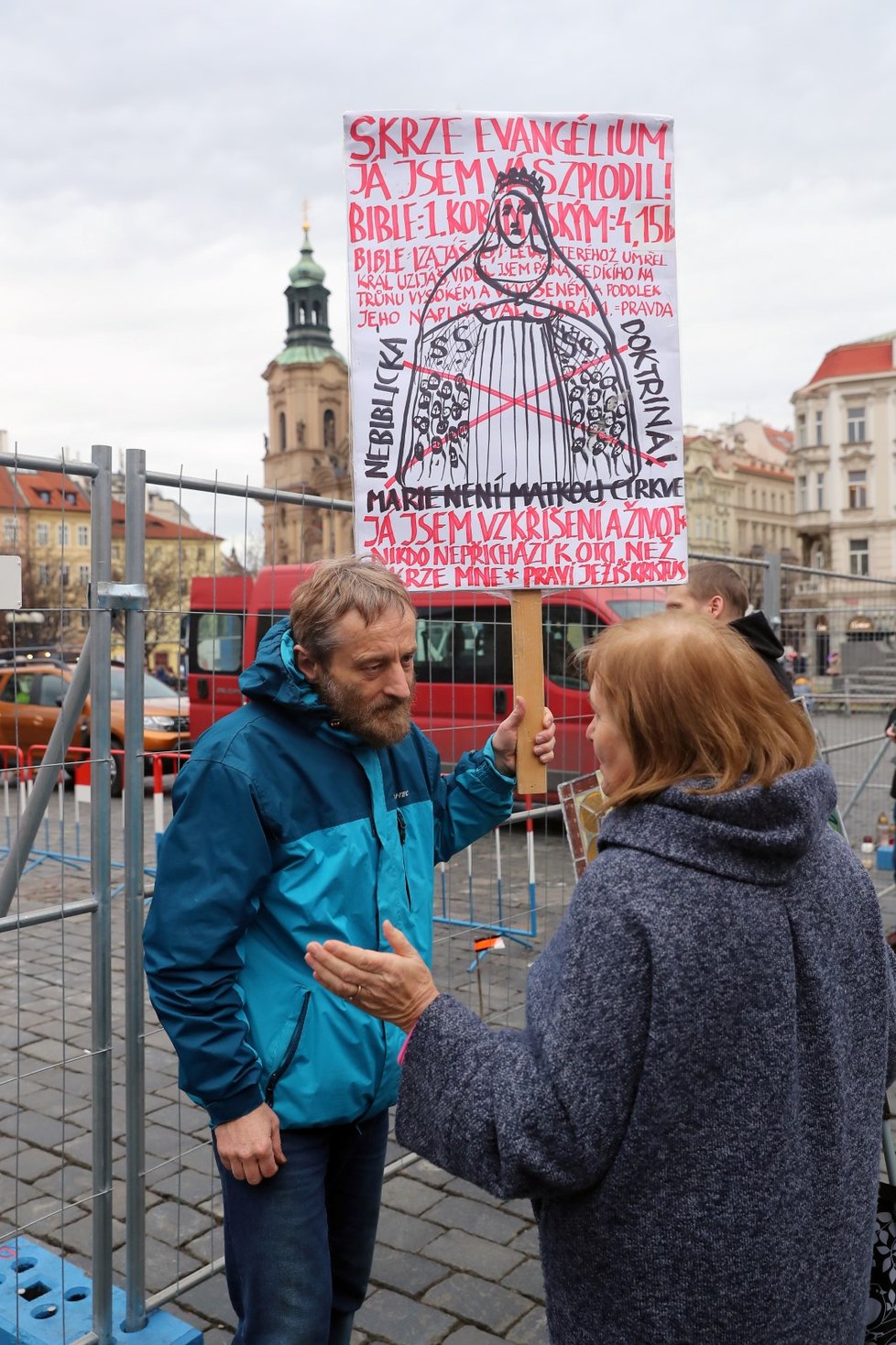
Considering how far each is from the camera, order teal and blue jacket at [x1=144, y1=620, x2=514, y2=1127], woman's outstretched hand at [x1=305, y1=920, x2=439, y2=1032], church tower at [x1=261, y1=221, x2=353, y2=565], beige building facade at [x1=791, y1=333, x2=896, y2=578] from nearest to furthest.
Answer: woman's outstretched hand at [x1=305, y1=920, x2=439, y2=1032]
teal and blue jacket at [x1=144, y1=620, x2=514, y2=1127]
beige building facade at [x1=791, y1=333, x2=896, y2=578]
church tower at [x1=261, y1=221, x2=353, y2=565]

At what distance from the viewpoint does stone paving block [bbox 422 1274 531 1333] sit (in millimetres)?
3109

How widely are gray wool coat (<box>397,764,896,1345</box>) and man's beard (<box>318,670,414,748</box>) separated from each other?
2.57 feet

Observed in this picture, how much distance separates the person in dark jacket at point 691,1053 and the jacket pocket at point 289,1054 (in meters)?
0.54

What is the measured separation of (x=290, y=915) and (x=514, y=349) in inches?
62.5

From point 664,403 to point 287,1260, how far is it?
2.21m

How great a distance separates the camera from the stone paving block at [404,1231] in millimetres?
3520

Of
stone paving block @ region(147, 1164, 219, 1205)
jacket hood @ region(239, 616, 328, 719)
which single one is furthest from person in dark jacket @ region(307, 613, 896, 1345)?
stone paving block @ region(147, 1164, 219, 1205)

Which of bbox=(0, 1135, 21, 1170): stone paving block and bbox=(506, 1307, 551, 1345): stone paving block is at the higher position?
bbox=(0, 1135, 21, 1170): stone paving block

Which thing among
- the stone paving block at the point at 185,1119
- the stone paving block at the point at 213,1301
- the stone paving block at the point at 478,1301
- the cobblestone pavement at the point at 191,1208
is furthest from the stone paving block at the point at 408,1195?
the stone paving block at the point at 185,1119

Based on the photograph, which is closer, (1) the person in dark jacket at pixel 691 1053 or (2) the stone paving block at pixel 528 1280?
(1) the person in dark jacket at pixel 691 1053

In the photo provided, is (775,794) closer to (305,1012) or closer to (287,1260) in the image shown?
(305,1012)

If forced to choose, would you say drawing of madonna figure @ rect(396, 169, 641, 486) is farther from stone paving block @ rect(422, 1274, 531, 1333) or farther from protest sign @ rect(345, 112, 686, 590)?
stone paving block @ rect(422, 1274, 531, 1333)

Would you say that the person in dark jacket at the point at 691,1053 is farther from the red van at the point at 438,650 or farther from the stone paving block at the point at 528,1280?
the stone paving block at the point at 528,1280

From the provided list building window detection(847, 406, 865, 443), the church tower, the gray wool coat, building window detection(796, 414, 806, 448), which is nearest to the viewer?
the gray wool coat
